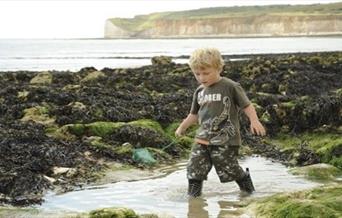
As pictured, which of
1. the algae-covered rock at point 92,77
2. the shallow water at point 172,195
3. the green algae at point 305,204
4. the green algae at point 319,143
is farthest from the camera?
the algae-covered rock at point 92,77

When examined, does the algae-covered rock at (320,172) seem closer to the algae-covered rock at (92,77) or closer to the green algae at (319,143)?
the green algae at (319,143)

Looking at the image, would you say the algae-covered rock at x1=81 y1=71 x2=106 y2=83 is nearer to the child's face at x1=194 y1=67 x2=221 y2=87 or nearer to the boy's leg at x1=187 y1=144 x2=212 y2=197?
the boy's leg at x1=187 y1=144 x2=212 y2=197

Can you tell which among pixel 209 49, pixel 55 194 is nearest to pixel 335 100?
pixel 209 49

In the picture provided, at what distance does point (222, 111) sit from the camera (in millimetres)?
6469

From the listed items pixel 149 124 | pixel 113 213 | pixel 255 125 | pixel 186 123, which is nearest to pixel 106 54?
pixel 149 124

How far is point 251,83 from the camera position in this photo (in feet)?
54.9

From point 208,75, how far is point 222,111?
1.34ft

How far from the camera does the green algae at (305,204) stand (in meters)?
4.78

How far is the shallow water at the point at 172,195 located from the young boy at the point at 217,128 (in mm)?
225

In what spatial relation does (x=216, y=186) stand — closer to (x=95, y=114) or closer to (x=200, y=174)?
(x=200, y=174)

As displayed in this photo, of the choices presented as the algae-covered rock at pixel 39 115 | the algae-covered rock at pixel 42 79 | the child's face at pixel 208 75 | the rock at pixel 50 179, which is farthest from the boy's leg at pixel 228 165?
the algae-covered rock at pixel 42 79

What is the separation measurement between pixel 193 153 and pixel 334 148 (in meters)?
2.50

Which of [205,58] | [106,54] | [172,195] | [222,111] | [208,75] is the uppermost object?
[205,58]

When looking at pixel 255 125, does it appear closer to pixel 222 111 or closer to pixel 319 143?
pixel 222 111
